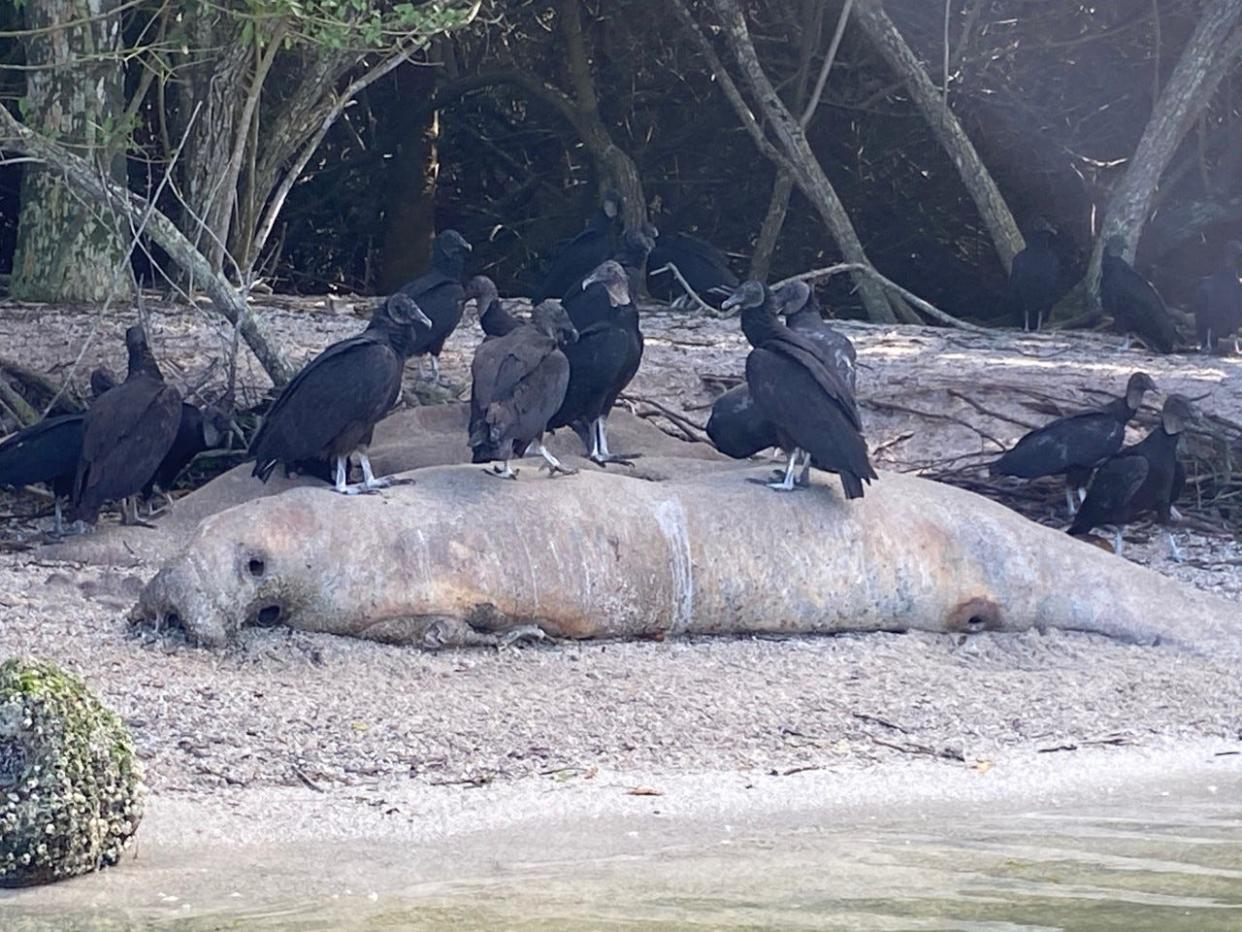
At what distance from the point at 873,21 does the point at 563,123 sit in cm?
352

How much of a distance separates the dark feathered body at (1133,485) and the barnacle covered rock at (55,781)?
5175 mm

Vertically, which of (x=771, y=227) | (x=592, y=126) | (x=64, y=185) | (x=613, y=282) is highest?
(x=592, y=126)

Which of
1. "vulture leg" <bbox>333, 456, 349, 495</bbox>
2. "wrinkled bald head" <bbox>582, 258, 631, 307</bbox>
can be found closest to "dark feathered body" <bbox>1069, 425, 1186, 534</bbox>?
"wrinkled bald head" <bbox>582, 258, 631, 307</bbox>

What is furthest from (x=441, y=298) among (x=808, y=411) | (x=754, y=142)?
A: (x=754, y=142)

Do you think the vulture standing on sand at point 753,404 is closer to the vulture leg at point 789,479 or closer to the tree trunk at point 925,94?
the vulture leg at point 789,479

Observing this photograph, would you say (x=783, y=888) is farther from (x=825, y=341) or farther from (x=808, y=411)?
(x=825, y=341)

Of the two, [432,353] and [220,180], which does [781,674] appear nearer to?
[432,353]

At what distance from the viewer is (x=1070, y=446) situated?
347 inches

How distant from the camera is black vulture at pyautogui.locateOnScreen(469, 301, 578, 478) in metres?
7.04

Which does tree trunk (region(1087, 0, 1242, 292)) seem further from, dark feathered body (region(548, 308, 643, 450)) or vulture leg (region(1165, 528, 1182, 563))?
dark feathered body (region(548, 308, 643, 450))

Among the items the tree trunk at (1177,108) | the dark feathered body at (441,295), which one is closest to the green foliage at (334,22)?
the dark feathered body at (441,295)

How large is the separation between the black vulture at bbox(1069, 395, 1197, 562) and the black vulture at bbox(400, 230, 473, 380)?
3236mm

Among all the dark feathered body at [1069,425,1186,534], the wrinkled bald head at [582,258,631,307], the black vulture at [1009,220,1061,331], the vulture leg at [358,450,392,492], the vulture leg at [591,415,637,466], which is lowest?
the dark feathered body at [1069,425,1186,534]

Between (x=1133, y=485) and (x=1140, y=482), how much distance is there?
5 cm
